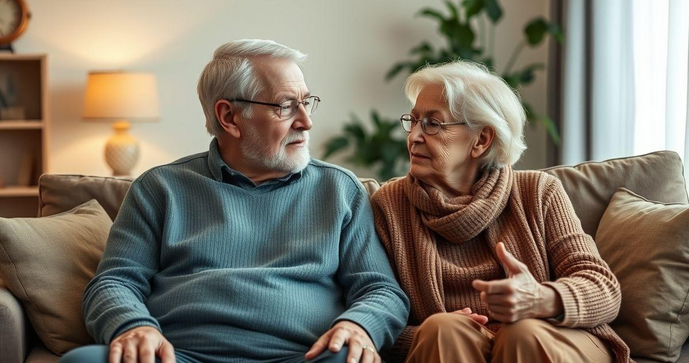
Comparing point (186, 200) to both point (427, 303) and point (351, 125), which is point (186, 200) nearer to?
point (427, 303)

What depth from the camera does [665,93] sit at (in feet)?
12.4

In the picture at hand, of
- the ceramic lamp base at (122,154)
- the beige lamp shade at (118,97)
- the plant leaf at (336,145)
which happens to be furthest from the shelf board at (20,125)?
the plant leaf at (336,145)

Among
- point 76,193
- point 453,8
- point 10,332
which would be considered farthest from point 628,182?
point 453,8

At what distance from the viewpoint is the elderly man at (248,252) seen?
195 cm

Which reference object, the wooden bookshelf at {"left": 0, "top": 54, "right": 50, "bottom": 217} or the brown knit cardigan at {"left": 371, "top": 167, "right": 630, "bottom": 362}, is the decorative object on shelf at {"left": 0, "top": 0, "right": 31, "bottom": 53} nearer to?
the wooden bookshelf at {"left": 0, "top": 54, "right": 50, "bottom": 217}

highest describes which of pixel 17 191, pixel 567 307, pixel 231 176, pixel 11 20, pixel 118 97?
pixel 11 20

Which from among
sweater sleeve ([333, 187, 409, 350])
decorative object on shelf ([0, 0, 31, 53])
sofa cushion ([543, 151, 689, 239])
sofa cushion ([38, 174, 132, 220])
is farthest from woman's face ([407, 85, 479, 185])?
decorative object on shelf ([0, 0, 31, 53])

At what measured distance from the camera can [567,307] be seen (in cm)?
189

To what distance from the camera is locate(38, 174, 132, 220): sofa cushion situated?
2.45 m

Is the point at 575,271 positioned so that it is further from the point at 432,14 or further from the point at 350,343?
the point at 432,14

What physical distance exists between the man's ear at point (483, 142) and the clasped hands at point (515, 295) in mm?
457

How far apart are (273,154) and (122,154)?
2.75 meters

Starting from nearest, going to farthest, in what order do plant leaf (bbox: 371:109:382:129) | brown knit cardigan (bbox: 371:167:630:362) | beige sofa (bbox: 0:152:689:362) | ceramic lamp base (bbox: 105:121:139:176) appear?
1. brown knit cardigan (bbox: 371:167:630:362)
2. beige sofa (bbox: 0:152:689:362)
3. ceramic lamp base (bbox: 105:121:139:176)
4. plant leaf (bbox: 371:109:382:129)

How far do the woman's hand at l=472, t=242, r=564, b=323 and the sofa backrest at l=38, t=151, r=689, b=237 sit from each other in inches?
24.3
